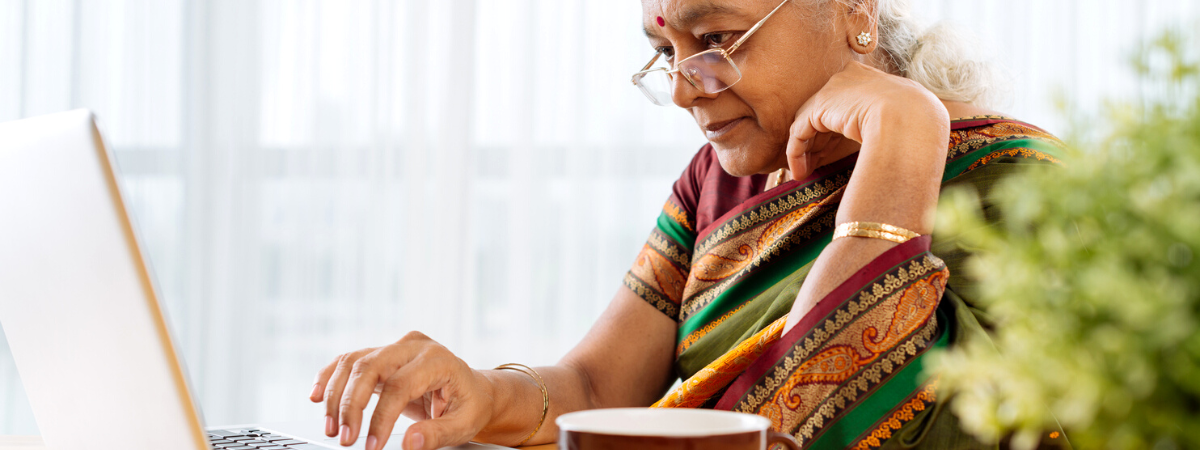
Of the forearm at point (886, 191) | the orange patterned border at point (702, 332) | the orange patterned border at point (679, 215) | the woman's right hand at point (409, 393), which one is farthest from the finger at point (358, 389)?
the orange patterned border at point (679, 215)

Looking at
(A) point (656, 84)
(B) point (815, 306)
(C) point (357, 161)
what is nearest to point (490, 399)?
(B) point (815, 306)

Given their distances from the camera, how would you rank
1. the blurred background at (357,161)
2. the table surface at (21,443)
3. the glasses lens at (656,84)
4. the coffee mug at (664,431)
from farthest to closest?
1. the blurred background at (357,161)
2. the glasses lens at (656,84)
3. the table surface at (21,443)
4. the coffee mug at (664,431)

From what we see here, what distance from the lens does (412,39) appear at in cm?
244

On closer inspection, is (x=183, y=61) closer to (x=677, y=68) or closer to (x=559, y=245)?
(x=559, y=245)

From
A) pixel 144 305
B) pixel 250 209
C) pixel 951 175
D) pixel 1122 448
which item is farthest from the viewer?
pixel 250 209

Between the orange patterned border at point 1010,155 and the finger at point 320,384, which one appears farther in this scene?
the orange patterned border at point 1010,155

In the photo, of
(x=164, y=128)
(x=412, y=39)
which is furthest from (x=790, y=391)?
(x=164, y=128)

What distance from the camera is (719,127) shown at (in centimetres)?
105

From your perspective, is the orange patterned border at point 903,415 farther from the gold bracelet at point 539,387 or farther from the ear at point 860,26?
the ear at point 860,26

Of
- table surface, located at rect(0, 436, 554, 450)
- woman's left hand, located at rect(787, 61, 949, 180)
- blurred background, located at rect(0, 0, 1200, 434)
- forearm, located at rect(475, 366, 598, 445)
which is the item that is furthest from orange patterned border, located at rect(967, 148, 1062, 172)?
blurred background, located at rect(0, 0, 1200, 434)

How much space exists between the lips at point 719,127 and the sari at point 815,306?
10cm

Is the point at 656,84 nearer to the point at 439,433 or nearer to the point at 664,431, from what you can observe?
the point at 439,433

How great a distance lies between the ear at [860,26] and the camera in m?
1.01

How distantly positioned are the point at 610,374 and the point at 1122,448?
922 millimetres
